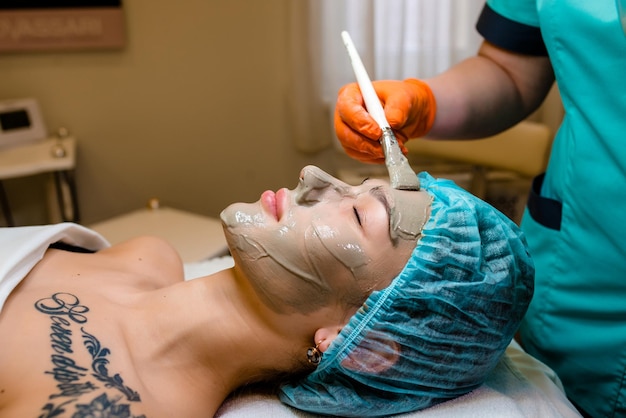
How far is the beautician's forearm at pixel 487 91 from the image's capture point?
1.32 m

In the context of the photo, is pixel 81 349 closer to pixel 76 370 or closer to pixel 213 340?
pixel 76 370

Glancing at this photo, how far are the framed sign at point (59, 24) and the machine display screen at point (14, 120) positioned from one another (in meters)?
0.25

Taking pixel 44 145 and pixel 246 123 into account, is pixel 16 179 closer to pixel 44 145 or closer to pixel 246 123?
pixel 44 145

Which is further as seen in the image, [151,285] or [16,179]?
[16,179]

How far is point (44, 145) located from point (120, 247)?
3.88ft

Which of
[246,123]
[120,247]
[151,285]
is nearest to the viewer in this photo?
[151,285]

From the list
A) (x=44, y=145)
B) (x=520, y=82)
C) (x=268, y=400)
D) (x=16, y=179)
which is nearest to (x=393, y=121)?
(x=520, y=82)

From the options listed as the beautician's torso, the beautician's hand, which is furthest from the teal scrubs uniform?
the beautician's torso

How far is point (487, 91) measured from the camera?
52.3 inches

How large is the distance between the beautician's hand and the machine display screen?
166cm

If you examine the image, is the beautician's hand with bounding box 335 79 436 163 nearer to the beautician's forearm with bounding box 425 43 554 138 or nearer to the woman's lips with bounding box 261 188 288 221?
the beautician's forearm with bounding box 425 43 554 138

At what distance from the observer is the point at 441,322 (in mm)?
973

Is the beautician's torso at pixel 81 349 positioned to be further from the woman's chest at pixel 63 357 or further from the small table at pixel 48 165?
A: the small table at pixel 48 165

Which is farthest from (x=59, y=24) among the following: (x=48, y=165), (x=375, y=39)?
(x=375, y=39)
